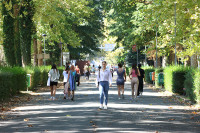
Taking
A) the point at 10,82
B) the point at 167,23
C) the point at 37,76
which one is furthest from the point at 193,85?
the point at 167,23

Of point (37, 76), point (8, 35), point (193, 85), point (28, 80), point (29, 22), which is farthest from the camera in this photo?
point (29, 22)

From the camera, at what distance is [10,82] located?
20.7 meters

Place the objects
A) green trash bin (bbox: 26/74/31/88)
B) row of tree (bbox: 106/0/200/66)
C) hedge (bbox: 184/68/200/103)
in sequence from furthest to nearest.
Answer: row of tree (bbox: 106/0/200/66)
green trash bin (bbox: 26/74/31/88)
hedge (bbox: 184/68/200/103)

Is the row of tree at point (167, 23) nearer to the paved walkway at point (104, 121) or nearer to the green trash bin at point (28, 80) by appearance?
the green trash bin at point (28, 80)

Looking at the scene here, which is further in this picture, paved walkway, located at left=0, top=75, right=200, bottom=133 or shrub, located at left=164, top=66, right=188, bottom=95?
shrub, located at left=164, top=66, right=188, bottom=95

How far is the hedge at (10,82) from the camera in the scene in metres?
19.1

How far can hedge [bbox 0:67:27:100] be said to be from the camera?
19.1m

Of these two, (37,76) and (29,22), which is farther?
(29,22)

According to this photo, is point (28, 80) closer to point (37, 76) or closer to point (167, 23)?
point (37, 76)

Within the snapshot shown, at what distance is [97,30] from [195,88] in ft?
164

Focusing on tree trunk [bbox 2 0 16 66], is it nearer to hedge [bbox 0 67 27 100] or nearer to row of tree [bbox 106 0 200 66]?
hedge [bbox 0 67 27 100]

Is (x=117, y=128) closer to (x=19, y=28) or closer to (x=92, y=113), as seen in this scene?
(x=92, y=113)

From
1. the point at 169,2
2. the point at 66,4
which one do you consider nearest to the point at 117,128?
the point at 169,2

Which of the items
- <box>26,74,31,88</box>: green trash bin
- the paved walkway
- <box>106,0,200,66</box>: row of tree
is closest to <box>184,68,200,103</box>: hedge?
the paved walkway
